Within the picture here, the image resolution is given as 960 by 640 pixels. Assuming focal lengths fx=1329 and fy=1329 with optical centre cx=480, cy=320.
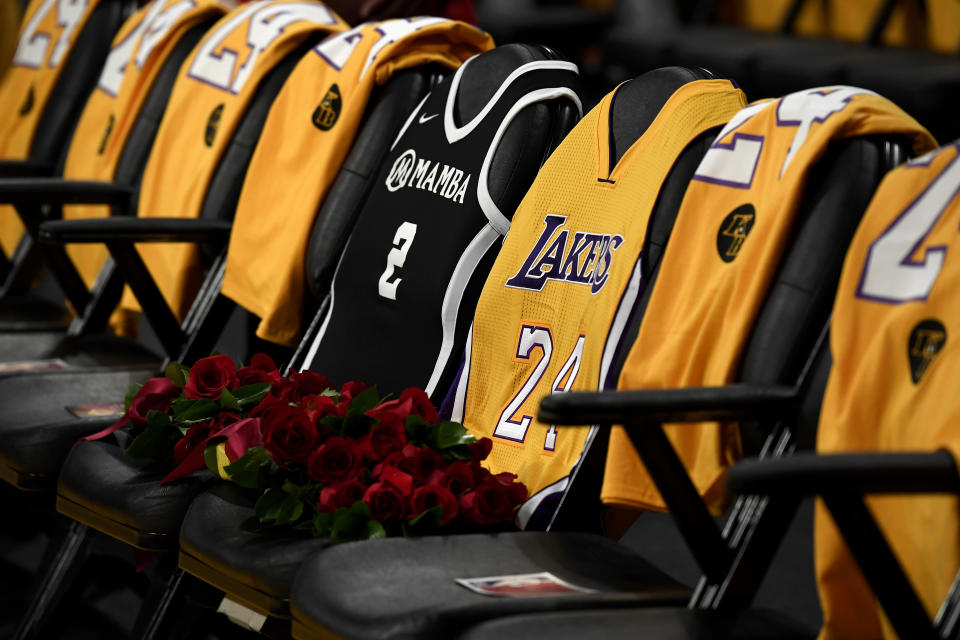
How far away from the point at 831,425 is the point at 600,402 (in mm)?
254

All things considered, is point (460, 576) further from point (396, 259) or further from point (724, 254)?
Answer: point (396, 259)

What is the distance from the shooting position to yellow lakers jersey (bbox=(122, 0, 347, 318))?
105 inches

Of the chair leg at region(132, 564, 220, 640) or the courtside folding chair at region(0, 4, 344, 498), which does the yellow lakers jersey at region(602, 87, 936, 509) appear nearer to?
the chair leg at region(132, 564, 220, 640)

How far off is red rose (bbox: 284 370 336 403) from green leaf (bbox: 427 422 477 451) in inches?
9.0

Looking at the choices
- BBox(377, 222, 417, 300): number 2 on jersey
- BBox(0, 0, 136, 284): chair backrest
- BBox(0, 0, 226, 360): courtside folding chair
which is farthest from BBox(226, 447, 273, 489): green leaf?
BBox(0, 0, 136, 284): chair backrest

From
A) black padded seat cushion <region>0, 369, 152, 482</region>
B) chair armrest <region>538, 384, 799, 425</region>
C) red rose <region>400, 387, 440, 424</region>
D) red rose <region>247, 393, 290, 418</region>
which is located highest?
chair armrest <region>538, 384, 799, 425</region>

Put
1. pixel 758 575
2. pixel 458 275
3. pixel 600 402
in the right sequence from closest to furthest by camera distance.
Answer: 1. pixel 600 402
2. pixel 758 575
3. pixel 458 275

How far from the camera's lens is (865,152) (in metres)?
1.55

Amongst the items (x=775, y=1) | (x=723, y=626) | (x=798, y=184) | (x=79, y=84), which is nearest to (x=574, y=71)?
(x=798, y=184)

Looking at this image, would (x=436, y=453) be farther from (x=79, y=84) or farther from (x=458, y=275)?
(x=79, y=84)

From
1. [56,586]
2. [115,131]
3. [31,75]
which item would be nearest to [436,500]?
[56,586]

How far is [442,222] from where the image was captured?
2086 millimetres

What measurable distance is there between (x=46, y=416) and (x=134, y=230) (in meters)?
0.40

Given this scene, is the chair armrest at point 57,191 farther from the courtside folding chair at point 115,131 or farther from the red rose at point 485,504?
the red rose at point 485,504
